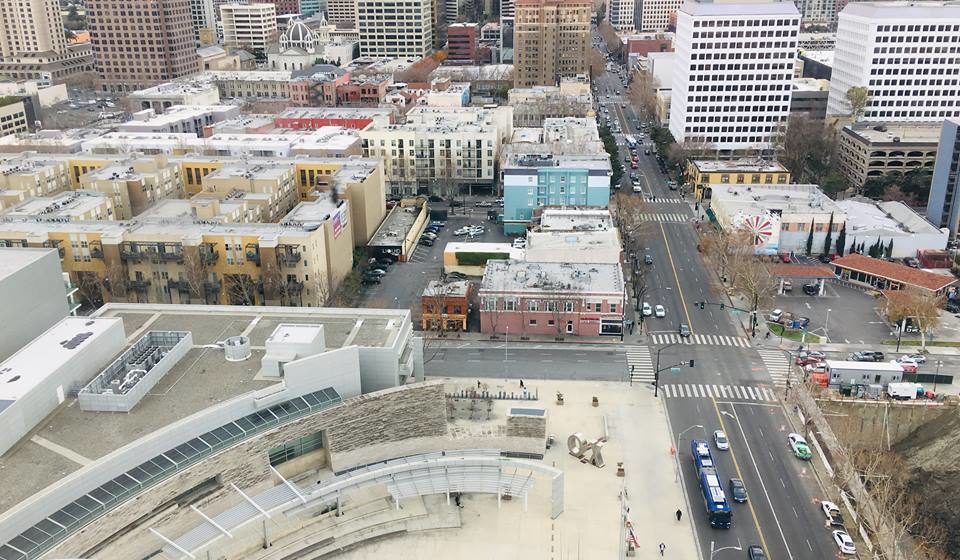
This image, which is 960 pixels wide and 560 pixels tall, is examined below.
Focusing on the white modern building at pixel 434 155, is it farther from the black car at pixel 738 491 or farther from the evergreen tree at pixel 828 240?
the black car at pixel 738 491

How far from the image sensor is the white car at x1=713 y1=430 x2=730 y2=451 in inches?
2761

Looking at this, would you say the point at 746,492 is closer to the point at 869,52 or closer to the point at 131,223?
the point at 131,223

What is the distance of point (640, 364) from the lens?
85.4m

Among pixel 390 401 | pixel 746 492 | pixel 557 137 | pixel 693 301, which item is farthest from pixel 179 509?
pixel 557 137

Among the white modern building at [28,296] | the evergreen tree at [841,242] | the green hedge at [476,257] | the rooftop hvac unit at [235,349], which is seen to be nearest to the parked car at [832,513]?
the rooftop hvac unit at [235,349]

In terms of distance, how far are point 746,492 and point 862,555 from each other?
376 inches

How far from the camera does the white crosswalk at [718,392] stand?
78938 mm

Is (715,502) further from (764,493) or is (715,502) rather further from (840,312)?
(840,312)

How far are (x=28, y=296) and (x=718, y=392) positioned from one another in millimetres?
63841

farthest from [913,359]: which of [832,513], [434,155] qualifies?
[434,155]

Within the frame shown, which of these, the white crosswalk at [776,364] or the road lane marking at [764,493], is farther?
the white crosswalk at [776,364]

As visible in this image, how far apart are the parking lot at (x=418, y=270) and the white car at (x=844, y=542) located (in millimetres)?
53830

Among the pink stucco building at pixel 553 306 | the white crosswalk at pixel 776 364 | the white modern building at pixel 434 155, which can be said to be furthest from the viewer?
the white modern building at pixel 434 155

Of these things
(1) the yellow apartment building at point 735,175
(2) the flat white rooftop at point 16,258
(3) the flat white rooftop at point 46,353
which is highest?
(2) the flat white rooftop at point 16,258
